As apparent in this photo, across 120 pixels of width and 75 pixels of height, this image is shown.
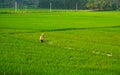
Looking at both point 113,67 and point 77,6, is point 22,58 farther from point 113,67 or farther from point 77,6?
point 77,6

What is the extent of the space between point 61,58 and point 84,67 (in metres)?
2.24

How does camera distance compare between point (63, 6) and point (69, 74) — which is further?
point (63, 6)

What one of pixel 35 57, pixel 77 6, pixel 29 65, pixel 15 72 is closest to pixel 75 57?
pixel 35 57

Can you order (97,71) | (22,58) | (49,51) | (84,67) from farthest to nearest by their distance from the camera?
(49,51)
(22,58)
(84,67)
(97,71)

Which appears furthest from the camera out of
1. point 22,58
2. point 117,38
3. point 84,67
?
point 117,38

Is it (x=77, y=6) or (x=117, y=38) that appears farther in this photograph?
(x=77, y=6)

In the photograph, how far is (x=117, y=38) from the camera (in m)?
24.3

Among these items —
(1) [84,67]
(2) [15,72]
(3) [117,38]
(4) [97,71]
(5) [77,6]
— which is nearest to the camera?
(2) [15,72]

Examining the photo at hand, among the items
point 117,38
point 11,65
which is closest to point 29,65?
point 11,65

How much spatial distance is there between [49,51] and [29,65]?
439 centimetres

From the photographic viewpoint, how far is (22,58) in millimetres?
14305

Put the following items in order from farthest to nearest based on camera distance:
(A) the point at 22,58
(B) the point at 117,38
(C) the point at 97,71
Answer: (B) the point at 117,38
(A) the point at 22,58
(C) the point at 97,71

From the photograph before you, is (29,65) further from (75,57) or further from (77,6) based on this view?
(77,6)

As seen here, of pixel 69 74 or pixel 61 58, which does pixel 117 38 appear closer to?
pixel 61 58
